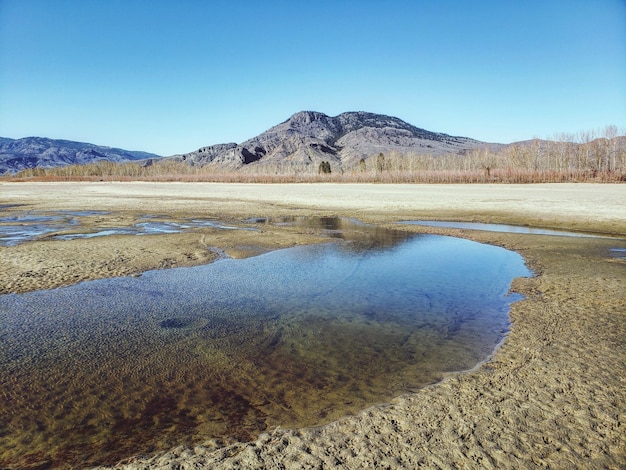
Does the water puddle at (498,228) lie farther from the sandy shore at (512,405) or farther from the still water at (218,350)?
the still water at (218,350)

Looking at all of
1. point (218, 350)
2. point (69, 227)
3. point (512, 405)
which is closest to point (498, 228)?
point (512, 405)

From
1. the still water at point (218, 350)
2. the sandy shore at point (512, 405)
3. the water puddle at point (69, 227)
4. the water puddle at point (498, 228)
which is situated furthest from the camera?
the water puddle at point (498, 228)

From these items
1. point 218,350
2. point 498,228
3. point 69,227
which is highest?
point 69,227

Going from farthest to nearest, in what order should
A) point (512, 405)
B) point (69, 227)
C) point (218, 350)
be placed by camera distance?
point (69, 227), point (218, 350), point (512, 405)

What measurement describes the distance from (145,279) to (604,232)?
67.5 feet

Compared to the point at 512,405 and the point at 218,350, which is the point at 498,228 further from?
the point at 218,350

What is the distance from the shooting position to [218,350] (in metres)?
7.17

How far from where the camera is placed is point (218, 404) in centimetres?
543

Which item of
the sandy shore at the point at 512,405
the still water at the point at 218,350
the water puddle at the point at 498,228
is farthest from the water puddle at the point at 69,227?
the water puddle at the point at 498,228

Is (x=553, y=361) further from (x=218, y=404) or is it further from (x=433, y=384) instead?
(x=218, y=404)

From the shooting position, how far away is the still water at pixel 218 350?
4.96 meters

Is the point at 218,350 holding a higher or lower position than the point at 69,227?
lower

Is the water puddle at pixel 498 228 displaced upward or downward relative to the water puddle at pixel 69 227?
downward

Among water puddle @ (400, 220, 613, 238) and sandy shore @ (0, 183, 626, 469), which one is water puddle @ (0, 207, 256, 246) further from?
water puddle @ (400, 220, 613, 238)
